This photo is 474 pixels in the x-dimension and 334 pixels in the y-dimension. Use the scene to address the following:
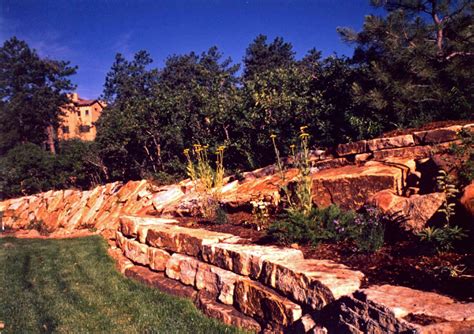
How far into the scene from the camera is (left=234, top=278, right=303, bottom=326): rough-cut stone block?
9.61 ft

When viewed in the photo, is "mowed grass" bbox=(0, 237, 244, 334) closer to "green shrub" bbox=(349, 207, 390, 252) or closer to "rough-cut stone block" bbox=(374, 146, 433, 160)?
"green shrub" bbox=(349, 207, 390, 252)

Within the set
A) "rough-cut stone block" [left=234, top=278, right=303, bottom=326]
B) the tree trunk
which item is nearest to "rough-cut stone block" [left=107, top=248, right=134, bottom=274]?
"rough-cut stone block" [left=234, top=278, right=303, bottom=326]

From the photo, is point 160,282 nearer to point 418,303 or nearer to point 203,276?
point 203,276

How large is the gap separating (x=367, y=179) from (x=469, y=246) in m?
1.53

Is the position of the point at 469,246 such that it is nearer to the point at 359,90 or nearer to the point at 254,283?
the point at 254,283

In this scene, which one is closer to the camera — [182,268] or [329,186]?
[182,268]

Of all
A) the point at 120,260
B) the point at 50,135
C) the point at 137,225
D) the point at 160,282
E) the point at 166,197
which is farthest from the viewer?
the point at 50,135

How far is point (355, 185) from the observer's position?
4613mm

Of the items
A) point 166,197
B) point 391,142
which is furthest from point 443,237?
point 166,197

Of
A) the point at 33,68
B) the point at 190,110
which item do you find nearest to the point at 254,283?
the point at 190,110

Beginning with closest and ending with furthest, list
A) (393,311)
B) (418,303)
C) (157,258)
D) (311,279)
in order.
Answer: (393,311)
(418,303)
(311,279)
(157,258)

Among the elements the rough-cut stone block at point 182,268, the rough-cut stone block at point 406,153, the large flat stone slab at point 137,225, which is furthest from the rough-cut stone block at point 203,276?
the rough-cut stone block at point 406,153

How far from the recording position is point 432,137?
17.6 feet

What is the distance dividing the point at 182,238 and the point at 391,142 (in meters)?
3.79
